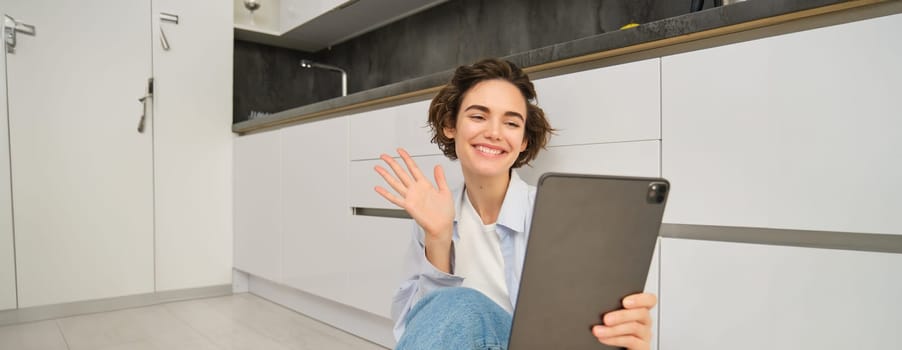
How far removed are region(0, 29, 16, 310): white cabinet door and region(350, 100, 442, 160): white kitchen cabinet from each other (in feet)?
5.01

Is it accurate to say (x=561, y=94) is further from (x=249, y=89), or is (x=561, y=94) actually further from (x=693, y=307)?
(x=249, y=89)

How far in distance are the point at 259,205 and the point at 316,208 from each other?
55 centimetres

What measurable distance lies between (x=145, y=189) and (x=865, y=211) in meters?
2.72

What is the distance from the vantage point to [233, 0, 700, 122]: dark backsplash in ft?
6.10

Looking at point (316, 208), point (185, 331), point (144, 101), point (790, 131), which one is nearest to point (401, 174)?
point (790, 131)

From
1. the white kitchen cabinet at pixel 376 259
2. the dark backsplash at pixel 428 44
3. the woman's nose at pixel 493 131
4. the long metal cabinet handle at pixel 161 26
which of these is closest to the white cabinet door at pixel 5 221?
the long metal cabinet handle at pixel 161 26

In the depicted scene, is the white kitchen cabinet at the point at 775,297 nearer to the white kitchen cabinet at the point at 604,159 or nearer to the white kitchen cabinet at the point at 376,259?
the white kitchen cabinet at the point at 604,159

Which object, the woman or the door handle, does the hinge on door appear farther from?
the woman

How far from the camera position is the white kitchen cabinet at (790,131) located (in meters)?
0.79

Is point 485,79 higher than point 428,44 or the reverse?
the reverse

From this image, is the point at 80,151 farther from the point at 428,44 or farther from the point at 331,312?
the point at 428,44

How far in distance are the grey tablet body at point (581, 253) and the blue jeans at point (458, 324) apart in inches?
3.1

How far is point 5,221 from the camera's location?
223cm

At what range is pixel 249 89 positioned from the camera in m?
3.15
